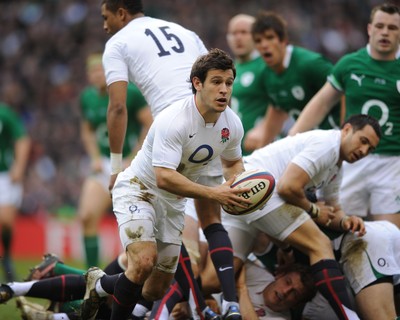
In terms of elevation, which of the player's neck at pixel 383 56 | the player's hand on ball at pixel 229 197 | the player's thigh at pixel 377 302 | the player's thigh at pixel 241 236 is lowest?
the player's thigh at pixel 377 302

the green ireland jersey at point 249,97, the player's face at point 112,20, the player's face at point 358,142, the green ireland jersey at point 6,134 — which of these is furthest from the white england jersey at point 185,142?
the green ireland jersey at point 6,134

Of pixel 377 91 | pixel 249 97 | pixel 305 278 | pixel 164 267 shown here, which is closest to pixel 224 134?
pixel 164 267

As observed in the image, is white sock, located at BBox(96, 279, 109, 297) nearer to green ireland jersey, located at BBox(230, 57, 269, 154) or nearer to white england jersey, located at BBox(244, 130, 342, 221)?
white england jersey, located at BBox(244, 130, 342, 221)

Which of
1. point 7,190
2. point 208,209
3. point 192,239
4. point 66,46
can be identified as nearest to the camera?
point 208,209

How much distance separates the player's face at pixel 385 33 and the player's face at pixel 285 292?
2225 mm

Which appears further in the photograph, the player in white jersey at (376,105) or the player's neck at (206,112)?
the player in white jersey at (376,105)

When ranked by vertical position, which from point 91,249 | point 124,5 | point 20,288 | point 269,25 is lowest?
point 91,249

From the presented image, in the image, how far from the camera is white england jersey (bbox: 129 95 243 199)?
17.5ft

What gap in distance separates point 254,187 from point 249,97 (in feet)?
12.9

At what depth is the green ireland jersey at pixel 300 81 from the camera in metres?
8.16

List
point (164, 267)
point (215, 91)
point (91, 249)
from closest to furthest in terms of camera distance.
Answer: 1. point (215, 91)
2. point (164, 267)
3. point (91, 249)

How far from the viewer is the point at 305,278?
648cm

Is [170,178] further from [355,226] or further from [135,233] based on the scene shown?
[355,226]

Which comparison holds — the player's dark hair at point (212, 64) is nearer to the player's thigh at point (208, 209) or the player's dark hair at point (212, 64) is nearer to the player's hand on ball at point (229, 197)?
the player's hand on ball at point (229, 197)
